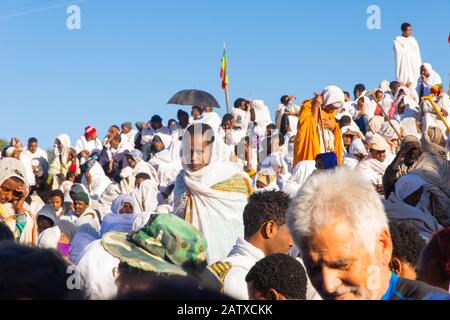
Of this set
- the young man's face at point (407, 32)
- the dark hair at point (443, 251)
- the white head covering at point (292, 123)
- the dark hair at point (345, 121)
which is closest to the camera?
the dark hair at point (443, 251)

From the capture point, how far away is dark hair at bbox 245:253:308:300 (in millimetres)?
3861

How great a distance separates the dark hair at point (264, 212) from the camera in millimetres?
4734

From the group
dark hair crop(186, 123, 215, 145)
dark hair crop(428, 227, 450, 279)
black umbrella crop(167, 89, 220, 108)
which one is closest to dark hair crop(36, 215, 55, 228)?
dark hair crop(186, 123, 215, 145)

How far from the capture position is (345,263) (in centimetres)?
267

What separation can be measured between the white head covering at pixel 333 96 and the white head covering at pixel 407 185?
241 cm

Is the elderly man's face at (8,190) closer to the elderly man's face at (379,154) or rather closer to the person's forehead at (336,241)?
the person's forehead at (336,241)

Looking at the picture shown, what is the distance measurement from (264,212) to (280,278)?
0.90m

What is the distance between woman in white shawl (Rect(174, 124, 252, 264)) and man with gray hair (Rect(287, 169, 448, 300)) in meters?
3.73

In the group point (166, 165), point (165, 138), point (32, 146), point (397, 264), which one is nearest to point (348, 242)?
point (397, 264)

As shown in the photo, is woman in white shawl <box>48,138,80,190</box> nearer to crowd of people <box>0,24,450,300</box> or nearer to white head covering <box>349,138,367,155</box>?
crowd of people <box>0,24,450,300</box>

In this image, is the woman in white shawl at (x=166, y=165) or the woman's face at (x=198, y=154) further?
the woman in white shawl at (x=166, y=165)

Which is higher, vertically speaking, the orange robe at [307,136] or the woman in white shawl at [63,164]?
the orange robe at [307,136]

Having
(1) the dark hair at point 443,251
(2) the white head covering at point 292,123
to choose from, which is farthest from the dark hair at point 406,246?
(2) the white head covering at point 292,123
